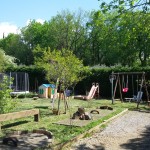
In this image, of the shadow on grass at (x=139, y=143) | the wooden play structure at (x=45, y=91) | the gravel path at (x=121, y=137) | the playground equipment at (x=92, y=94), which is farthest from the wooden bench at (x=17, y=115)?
the wooden play structure at (x=45, y=91)

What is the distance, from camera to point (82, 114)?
12.1m

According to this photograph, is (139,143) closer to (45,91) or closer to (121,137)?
(121,137)

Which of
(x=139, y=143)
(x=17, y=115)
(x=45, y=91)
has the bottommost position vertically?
(x=139, y=143)

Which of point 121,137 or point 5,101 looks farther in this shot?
point 5,101

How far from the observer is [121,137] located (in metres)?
9.30

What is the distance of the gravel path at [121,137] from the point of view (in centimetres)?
819

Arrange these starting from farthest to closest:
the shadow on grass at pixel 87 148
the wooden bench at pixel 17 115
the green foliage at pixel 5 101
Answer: the green foliage at pixel 5 101 → the wooden bench at pixel 17 115 → the shadow on grass at pixel 87 148

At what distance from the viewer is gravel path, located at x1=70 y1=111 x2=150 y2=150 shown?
8188 mm

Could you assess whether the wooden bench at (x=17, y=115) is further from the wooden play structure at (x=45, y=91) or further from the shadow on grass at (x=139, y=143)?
the wooden play structure at (x=45, y=91)

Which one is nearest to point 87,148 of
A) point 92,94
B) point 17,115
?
point 17,115

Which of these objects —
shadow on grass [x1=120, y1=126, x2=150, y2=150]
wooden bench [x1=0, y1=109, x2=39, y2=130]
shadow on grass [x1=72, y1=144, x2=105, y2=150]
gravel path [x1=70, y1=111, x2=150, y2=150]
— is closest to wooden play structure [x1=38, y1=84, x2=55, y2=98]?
gravel path [x1=70, y1=111, x2=150, y2=150]

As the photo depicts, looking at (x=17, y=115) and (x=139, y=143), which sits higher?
(x=17, y=115)

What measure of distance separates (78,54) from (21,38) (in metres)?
17.5

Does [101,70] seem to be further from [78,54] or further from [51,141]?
[78,54]
